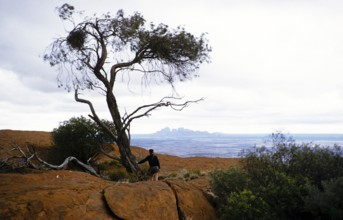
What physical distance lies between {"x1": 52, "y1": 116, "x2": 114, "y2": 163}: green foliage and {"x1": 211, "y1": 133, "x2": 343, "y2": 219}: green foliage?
13235 millimetres

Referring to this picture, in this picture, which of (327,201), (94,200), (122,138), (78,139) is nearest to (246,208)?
(327,201)

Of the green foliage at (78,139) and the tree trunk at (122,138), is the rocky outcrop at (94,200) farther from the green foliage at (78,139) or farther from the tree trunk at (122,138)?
the green foliage at (78,139)

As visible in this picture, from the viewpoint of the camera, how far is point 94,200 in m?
8.00

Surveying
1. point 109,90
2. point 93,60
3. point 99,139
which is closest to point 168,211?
point 109,90

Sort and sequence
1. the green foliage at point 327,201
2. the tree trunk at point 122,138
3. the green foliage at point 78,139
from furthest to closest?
the green foliage at point 78,139 → the tree trunk at point 122,138 → the green foliage at point 327,201

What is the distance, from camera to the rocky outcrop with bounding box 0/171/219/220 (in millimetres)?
7141

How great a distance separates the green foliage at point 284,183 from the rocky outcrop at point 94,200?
1.19m

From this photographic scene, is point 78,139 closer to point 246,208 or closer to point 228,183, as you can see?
point 228,183

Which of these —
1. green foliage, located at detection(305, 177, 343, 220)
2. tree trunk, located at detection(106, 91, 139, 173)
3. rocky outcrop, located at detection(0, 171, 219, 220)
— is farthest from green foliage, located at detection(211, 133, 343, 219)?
tree trunk, located at detection(106, 91, 139, 173)

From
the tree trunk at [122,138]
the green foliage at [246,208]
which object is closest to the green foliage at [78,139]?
the tree trunk at [122,138]

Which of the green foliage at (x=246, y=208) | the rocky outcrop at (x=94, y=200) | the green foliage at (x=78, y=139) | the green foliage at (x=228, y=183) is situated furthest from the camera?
the green foliage at (x=78, y=139)

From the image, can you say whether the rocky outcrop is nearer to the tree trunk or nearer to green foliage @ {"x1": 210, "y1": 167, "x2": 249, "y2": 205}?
green foliage @ {"x1": 210, "y1": 167, "x2": 249, "y2": 205}

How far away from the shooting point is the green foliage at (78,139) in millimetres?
23266

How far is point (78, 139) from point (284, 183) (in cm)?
1617
